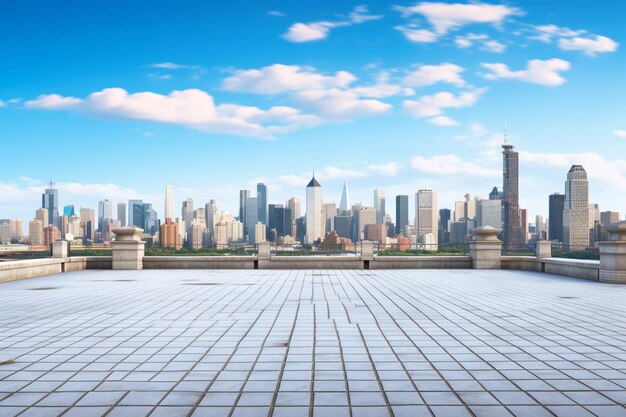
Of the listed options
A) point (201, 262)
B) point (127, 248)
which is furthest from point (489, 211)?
point (127, 248)

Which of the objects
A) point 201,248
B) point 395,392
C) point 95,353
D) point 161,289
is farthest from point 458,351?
point 201,248

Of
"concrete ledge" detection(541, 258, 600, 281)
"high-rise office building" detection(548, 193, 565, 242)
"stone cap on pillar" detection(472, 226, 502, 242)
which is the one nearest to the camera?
"concrete ledge" detection(541, 258, 600, 281)

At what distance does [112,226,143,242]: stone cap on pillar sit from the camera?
23734 millimetres

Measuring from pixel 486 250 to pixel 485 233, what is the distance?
78 centimetres

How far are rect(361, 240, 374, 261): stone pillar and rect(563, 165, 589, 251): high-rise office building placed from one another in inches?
1766

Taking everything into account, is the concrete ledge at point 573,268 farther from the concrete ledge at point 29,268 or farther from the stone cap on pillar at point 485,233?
the concrete ledge at point 29,268

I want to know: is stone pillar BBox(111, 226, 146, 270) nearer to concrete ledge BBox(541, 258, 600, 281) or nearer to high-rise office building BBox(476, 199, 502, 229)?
concrete ledge BBox(541, 258, 600, 281)

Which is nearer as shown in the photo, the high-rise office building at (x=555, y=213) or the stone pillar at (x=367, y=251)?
the stone pillar at (x=367, y=251)

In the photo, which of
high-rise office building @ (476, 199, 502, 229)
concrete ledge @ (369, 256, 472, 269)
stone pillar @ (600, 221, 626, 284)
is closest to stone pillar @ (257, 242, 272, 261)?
concrete ledge @ (369, 256, 472, 269)

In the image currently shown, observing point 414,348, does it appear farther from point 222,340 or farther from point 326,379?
point 222,340

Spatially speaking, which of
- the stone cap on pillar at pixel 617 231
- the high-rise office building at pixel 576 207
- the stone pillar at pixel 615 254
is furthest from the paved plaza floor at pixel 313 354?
the high-rise office building at pixel 576 207

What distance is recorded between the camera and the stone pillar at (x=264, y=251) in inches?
961

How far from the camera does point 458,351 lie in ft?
24.8

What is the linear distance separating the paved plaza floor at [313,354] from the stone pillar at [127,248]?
9410 mm
